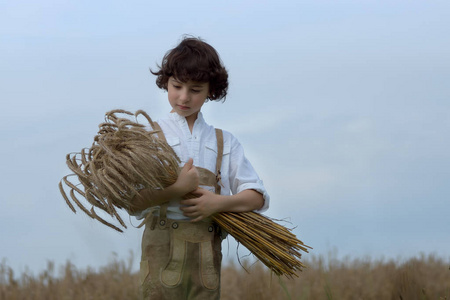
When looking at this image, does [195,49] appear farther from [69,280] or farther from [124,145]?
[69,280]

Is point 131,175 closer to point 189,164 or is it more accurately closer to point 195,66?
point 189,164

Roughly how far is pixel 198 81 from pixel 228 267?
2815 mm

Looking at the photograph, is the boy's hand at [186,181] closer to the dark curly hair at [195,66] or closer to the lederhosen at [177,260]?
the lederhosen at [177,260]

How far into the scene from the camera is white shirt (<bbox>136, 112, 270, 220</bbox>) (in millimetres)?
3695

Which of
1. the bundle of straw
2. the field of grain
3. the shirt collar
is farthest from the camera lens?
the field of grain

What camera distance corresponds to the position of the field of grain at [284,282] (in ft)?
15.7

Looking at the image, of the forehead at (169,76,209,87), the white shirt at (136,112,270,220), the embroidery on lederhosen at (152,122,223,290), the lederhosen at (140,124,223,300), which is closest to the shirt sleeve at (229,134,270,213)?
the white shirt at (136,112,270,220)

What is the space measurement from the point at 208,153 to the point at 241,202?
15.3 inches

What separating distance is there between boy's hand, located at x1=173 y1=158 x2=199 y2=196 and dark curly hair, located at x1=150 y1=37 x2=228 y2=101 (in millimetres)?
606

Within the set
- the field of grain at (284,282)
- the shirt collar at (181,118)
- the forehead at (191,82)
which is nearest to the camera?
the forehead at (191,82)

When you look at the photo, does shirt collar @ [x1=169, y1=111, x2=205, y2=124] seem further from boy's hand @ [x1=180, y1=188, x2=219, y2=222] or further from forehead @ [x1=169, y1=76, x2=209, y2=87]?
boy's hand @ [x1=180, y1=188, x2=219, y2=222]

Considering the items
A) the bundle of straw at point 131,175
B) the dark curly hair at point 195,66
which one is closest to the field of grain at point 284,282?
the bundle of straw at point 131,175

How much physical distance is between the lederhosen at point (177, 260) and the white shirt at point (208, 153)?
0.09 meters

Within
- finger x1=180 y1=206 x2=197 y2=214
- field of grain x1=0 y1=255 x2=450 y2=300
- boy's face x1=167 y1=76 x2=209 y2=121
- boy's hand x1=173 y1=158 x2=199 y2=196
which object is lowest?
field of grain x1=0 y1=255 x2=450 y2=300
